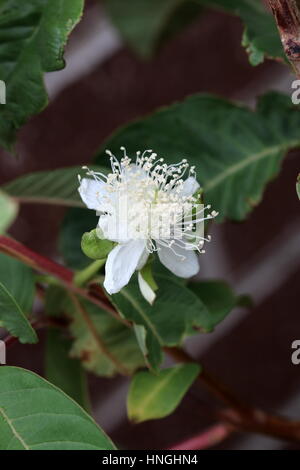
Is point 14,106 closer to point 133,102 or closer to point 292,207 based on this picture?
point 133,102

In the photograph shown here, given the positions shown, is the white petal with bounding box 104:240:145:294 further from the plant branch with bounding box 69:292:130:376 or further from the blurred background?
the blurred background

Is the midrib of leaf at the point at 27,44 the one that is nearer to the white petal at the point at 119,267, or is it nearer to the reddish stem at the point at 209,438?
the white petal at the point at 119,267

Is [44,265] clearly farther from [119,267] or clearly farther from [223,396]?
[223,396]

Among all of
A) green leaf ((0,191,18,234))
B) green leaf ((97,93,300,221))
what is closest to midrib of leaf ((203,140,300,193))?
green leaf ((97,93,300,221))

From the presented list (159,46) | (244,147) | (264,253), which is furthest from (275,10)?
(264,253)

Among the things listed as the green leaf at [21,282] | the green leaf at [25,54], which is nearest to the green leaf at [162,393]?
the green leaf at [21,282]
